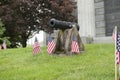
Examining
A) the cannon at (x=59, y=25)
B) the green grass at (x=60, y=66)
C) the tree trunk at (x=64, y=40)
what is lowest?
the green grass at (x=60, y=66)

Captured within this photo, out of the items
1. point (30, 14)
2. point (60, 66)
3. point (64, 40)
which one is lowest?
point (60, 66)

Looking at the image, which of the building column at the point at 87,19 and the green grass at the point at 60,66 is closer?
→ the green grass at the point at 60,66

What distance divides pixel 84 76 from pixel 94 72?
1.65 ft

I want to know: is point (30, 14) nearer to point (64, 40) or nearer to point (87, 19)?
point (87, 19)

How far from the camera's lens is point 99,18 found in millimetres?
31219

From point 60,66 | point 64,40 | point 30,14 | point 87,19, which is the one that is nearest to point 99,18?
point 87,19

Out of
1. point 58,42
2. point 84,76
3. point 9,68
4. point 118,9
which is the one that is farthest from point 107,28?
point 84,76

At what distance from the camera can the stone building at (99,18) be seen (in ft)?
99.8

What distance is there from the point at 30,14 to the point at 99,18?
6338mm

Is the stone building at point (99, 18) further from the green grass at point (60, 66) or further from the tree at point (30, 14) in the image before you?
the green grass at point (60, 66)

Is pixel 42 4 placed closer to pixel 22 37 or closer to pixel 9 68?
pixel 22 37

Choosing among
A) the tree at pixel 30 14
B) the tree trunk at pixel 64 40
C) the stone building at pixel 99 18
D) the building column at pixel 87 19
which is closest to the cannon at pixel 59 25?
the tree trunk at pixel 64 40

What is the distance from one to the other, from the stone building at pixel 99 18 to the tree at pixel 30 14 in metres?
2.93

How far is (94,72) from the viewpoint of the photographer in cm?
1319
